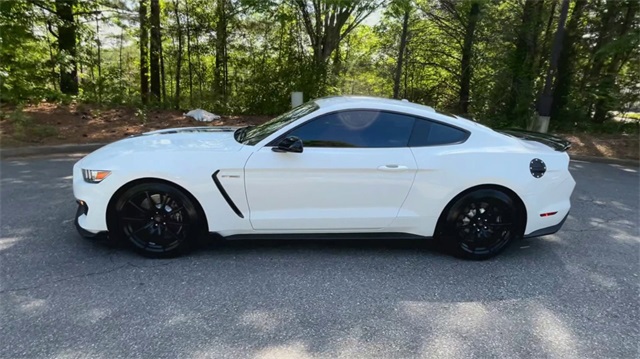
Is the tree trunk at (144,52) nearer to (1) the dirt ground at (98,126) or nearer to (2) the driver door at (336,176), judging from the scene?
(1) the dirt ground at (98,126)

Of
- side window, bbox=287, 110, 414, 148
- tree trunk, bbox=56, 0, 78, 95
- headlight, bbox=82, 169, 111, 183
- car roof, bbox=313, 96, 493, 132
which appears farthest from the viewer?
tree trunk, bbox=56, 0, 78, 95

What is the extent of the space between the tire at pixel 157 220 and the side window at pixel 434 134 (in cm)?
198

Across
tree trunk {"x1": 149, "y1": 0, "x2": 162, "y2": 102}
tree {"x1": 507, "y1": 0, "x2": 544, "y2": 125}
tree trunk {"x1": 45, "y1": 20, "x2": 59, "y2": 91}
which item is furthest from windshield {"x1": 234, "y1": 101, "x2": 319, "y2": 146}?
tree trunk {"x1": 45, "y1": 20, "x2": 59, "y2": 91}

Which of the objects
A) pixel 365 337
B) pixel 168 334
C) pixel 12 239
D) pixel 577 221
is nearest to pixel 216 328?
pixel 168 334

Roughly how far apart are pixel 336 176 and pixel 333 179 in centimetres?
4

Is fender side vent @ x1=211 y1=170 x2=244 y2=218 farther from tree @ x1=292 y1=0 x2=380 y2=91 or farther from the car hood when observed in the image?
tree @ x1=292 y1=0 x2=380 y2=91

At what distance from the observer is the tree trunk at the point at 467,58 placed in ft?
41.4

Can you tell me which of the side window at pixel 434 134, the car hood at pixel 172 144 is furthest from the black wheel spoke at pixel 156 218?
the side window at pixel 434 134

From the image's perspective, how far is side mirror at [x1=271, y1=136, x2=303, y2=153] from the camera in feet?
10.5

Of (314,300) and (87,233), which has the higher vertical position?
(87,233)

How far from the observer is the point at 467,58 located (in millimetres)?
13531

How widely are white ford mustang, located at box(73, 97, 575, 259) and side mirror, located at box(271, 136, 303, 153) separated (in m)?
0.01

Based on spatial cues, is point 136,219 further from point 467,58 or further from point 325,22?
point 467,58

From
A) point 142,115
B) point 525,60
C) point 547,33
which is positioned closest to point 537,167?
point 142,115
